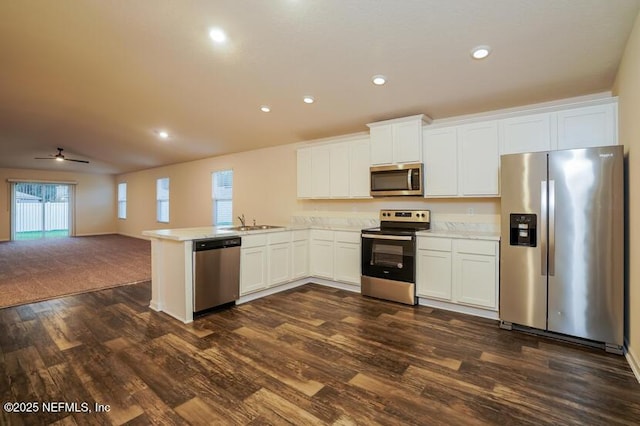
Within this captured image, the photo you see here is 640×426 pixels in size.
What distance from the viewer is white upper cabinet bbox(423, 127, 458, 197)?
374 cm

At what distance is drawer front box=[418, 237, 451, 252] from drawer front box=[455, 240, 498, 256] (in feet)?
0.36

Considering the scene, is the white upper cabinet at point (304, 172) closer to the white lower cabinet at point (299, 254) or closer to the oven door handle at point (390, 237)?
the white lower cabinet at point (299, 254)

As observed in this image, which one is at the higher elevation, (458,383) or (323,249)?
(323,249)

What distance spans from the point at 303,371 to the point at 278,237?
89.3 inches

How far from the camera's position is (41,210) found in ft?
33.9

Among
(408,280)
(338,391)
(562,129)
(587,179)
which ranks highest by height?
(562,129)

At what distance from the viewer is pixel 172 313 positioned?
3.46 metres

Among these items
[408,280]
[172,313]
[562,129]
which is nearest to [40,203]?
[172,313]

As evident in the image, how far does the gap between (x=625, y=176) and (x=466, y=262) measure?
5.04ft

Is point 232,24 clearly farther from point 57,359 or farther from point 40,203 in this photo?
point 40,203

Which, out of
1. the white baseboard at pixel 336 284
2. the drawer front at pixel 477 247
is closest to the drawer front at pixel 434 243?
the drawer front at pixel 477 247

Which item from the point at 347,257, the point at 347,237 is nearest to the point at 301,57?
the point at 347,237

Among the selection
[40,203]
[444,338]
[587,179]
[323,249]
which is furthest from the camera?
[40,203]

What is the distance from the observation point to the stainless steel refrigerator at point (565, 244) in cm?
257
